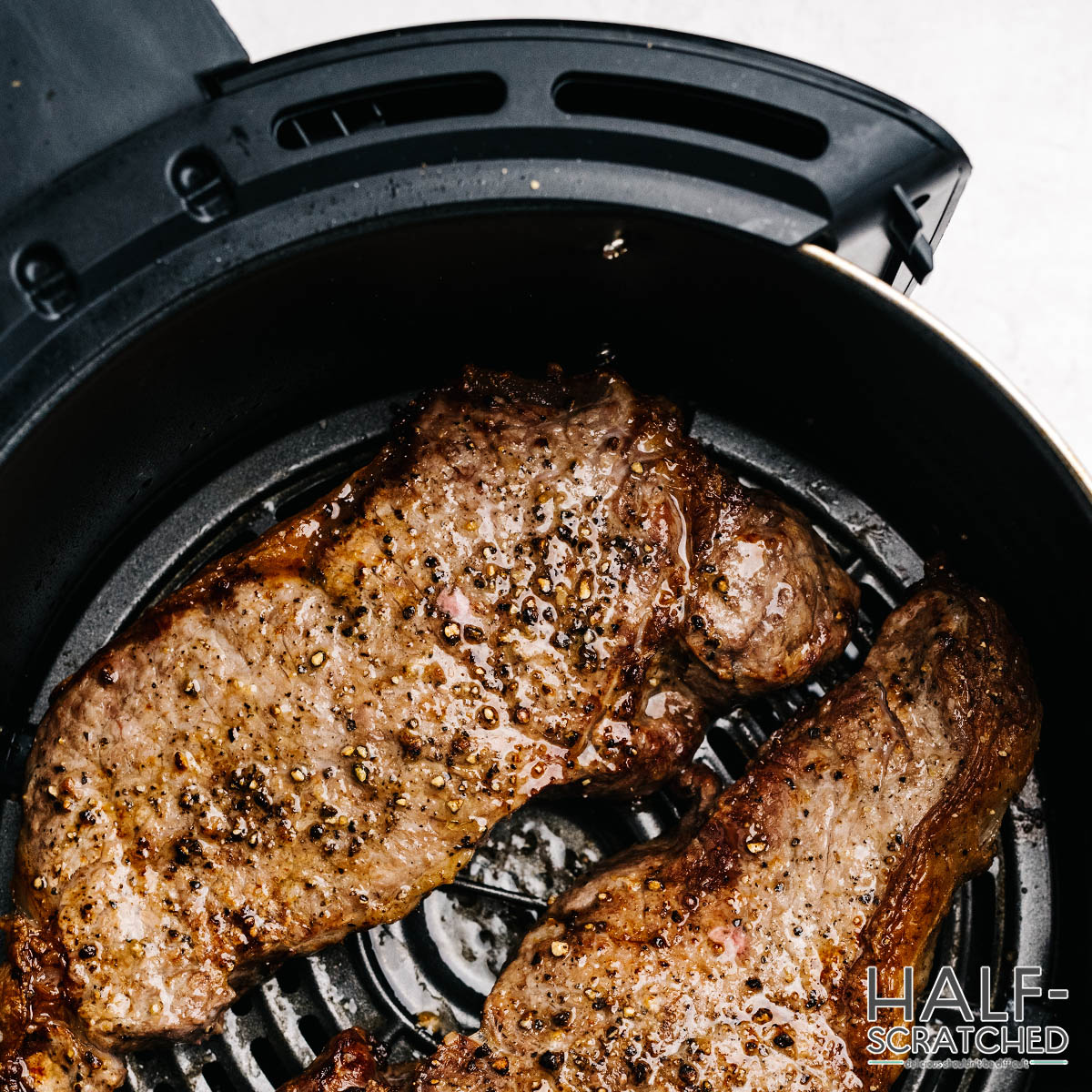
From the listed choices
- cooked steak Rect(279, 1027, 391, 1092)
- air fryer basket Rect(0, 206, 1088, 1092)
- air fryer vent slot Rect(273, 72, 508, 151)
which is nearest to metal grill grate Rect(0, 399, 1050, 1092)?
air fryer basket Rect(0, 206, 1088, 1092)

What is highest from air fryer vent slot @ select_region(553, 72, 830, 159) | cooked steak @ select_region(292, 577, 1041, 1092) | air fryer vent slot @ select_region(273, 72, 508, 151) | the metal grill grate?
air fryer vent slot @ select_region(273, 72, 508, 151)

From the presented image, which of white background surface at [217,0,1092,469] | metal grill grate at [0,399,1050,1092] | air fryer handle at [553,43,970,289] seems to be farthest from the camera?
white background surface at [217,0,1092,469]

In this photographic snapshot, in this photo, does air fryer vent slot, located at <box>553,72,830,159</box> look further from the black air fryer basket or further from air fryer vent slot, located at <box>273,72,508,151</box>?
air fryer vent slot, located at <box>273,72,508,151</box>

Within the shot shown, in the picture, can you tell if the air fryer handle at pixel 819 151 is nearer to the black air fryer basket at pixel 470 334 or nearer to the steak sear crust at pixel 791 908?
the black air fryer basket at pixel 470 334

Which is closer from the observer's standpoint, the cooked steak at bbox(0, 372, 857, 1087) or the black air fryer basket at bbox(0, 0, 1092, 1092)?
the black air fryer basket at bbox(0, 0, 1092, 1092)

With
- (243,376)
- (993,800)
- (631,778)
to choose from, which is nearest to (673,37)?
(243,376)

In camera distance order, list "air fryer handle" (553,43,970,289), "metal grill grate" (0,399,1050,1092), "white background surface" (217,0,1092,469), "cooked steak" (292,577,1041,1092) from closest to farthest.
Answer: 1. "air fryer handle" (553,43,970,289)
2. "cooked steak" (292,577,1041,1092)
3. "metal grill grate" (0,399,1050,1092)
4. "white background surface" (217,0,1092,469)

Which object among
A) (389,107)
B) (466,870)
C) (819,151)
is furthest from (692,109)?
(466,870)
